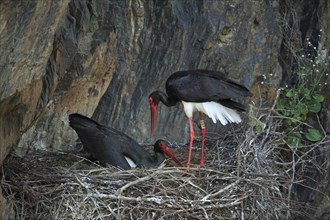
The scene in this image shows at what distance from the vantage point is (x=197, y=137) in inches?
427

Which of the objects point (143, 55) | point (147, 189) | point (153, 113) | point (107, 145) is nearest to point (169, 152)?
point (153, 113)

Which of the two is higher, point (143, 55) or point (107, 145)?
point (143, 55)

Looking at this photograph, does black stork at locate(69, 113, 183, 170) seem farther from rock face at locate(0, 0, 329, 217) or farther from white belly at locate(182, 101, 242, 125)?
white belly at locate(182, 101, 242, 125)

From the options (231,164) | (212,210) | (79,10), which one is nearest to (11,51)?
(79,10)

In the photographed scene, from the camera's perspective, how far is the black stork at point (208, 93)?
30.9ft

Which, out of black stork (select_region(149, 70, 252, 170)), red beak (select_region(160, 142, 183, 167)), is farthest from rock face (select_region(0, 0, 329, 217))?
red beak (select_region(160, 142, 183, 167))

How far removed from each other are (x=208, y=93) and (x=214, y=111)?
26 cm

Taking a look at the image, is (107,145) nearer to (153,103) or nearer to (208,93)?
(153,103)

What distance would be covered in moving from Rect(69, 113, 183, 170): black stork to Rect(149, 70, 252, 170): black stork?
0.46 meters

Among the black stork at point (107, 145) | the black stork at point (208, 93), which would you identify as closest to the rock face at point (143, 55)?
the black stork at point (107, 145)

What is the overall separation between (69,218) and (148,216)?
24.2 inches

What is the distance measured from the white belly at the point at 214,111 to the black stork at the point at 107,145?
574 millimetres

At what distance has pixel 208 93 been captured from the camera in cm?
943

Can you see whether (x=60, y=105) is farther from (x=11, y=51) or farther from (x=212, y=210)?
(x=11, y=51)
